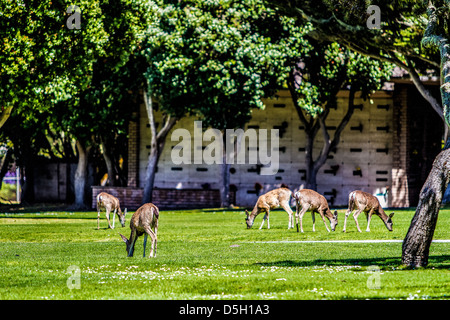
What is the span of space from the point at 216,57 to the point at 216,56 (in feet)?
0.14

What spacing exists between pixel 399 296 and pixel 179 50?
82.3 feet

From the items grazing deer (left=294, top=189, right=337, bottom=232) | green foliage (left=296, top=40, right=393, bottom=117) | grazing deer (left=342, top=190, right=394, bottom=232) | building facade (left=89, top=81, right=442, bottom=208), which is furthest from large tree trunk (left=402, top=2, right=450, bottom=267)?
building facade (left=89, top=81, right=442, bottom=208)

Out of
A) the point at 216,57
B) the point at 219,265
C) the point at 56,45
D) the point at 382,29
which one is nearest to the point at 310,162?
the point at 216,57

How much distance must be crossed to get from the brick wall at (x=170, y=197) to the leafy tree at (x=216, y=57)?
655 cm

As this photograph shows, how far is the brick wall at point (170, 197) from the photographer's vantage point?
41.7m

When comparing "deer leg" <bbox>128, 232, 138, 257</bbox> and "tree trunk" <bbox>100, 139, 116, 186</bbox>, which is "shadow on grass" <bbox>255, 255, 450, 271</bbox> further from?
"tree trunk" <bbox>100, 139, 116, 186</bbox>

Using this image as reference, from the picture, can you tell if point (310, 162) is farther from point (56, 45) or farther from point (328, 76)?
point (56, 45)

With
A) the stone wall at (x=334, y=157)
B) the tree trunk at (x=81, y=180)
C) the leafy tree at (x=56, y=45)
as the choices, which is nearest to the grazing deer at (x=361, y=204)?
the leafy tree at (x=56, y=45)

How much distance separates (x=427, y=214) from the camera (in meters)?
14.1

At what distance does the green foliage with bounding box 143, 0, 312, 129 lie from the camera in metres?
34.3

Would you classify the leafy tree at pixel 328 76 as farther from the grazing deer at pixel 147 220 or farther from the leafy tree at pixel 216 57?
the grazing deer at pixel 147 220

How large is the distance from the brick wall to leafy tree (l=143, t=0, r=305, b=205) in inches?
258

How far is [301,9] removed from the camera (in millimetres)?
31531

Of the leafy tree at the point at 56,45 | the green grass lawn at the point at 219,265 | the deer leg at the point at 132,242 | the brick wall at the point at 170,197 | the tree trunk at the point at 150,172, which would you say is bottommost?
the green grass lawn at the point at 219,265
